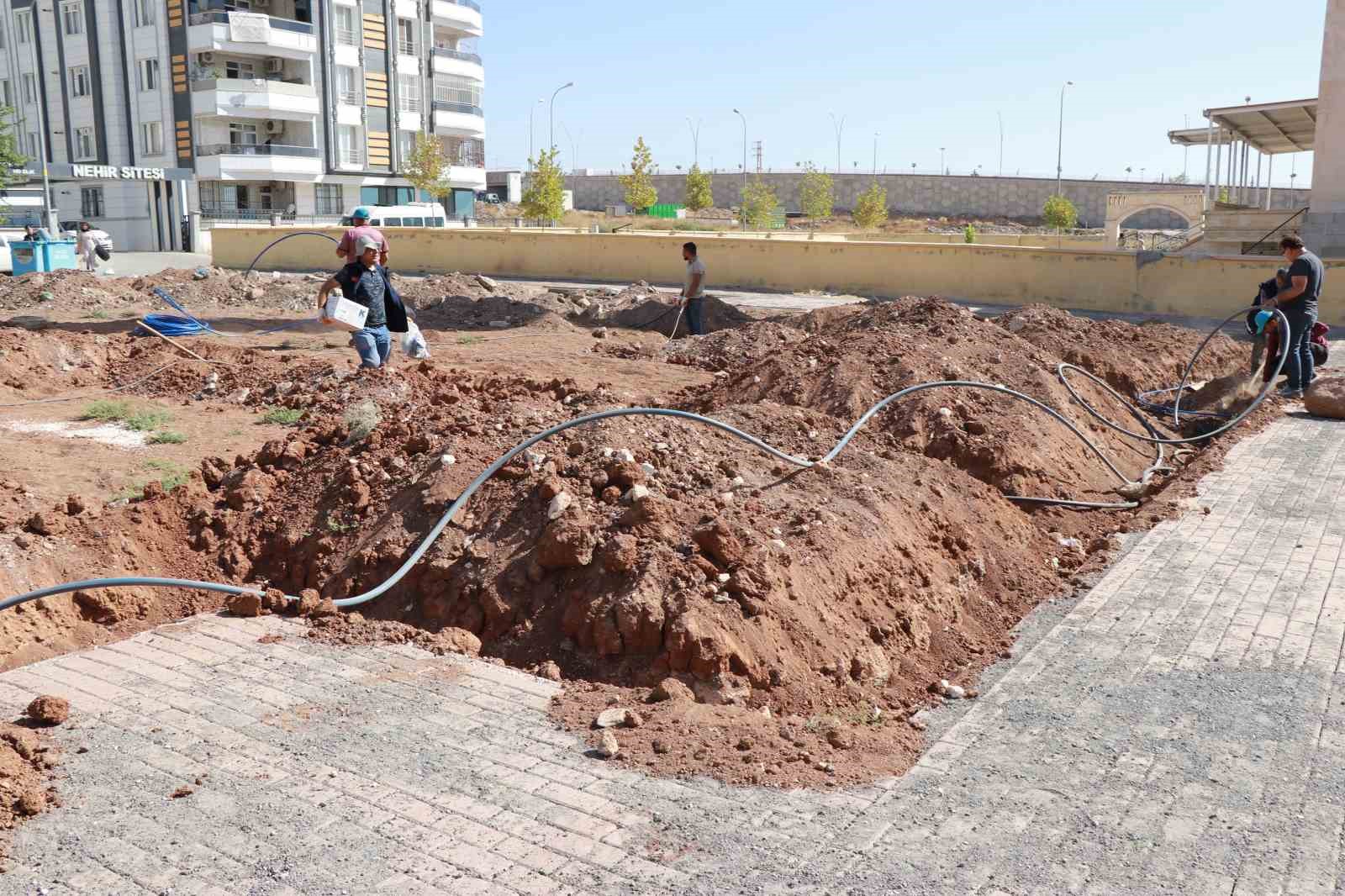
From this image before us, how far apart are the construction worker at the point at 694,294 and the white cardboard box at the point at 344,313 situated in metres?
6.78

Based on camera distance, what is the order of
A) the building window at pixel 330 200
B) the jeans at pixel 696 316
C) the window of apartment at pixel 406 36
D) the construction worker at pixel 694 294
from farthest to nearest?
the window of apartment at pixel 406 36 → the building window at pixel 330 200 → the jeans at pixel 696 316 → the construction worker at pixel 694 294

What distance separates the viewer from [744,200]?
68.0m

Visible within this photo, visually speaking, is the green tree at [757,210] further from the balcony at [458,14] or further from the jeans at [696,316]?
the jeans at [696,316]

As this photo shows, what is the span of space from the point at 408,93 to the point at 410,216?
14.2 meters

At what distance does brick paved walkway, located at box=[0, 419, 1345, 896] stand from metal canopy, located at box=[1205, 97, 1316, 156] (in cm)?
2654

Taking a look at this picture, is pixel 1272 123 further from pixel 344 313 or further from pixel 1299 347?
pixel 344 313

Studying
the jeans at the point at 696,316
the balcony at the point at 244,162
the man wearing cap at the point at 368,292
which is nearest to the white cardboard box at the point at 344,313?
the man wearing cap at the point at 368,292

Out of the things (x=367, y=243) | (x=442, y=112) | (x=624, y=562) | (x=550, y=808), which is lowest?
(x=550, y=808)

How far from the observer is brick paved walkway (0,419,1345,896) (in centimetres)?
379

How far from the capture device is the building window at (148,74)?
51.9 meters

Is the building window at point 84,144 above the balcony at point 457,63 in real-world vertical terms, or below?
below

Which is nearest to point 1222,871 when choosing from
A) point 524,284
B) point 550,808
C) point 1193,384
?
point 550,808

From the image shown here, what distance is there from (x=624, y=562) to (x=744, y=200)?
2527 inches

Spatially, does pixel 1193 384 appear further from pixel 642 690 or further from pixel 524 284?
pixel 524 284
